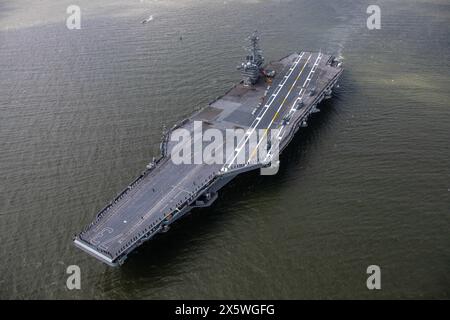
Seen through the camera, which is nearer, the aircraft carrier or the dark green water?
the dark green water

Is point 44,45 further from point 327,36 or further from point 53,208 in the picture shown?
point 327,36

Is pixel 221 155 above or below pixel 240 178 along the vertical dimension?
above

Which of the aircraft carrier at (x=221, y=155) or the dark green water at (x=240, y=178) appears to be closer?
the dark green water at (x=240, y=178)

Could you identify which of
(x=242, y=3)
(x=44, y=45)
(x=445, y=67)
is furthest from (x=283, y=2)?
(x=44, y=45)

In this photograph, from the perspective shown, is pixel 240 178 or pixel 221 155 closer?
pixel 221 155
